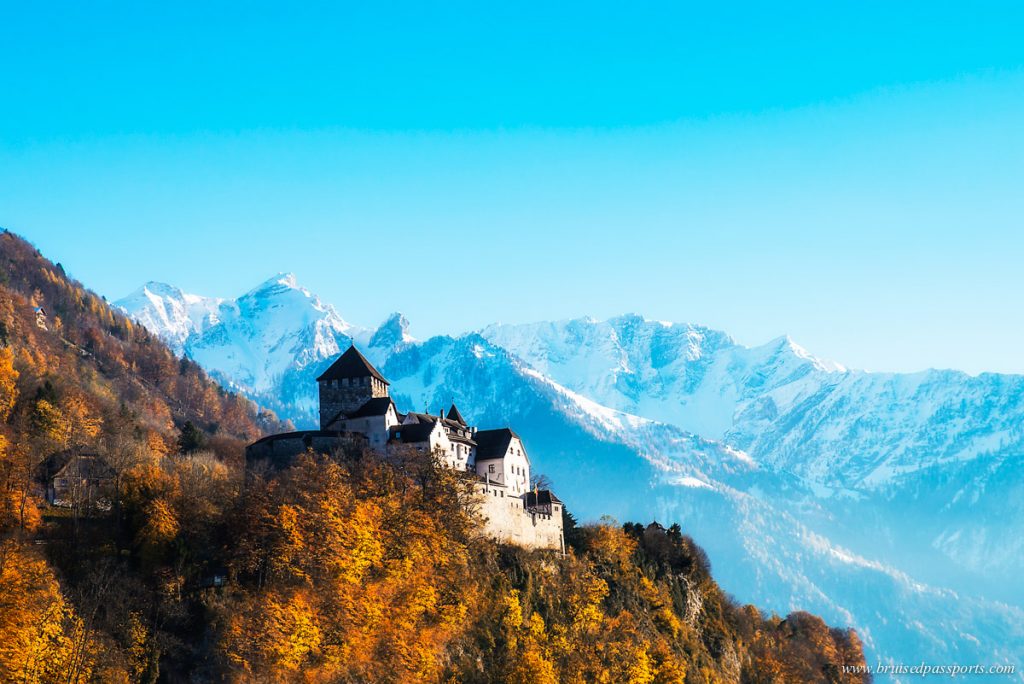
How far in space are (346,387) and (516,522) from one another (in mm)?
19923

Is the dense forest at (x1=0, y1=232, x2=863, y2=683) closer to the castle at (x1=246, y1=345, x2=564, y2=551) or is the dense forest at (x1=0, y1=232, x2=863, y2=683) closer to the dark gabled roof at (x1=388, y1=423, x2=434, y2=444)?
the castle at (x1=246, y1=345, x2=564, y2=551)

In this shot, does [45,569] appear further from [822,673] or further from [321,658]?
[822,673]

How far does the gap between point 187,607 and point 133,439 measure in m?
31.3

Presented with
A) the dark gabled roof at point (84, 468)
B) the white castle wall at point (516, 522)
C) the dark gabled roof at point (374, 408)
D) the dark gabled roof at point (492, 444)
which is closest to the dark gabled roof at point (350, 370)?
the dark gabled roof at point (374, 408)

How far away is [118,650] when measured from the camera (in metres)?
70.6

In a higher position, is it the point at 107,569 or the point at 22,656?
the point at 107,569

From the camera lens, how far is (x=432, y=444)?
10062 cm

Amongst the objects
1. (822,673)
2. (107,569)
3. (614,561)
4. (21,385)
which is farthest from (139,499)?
(822,673)

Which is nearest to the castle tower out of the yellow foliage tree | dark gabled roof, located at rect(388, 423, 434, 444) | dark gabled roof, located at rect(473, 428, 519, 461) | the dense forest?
dark gabled roof, located at rect(388, 423, 434, 444)

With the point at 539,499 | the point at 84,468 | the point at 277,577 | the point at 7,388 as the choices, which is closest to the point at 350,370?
the point at 539,499

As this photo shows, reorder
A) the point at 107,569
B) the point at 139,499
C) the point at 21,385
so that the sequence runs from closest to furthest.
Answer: the point at 107,569 < the point at 139,499 < the point at 21,385

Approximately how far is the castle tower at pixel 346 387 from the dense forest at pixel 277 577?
917 centimetres

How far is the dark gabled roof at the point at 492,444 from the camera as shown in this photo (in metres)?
110

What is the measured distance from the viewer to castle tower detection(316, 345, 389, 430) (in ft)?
356
